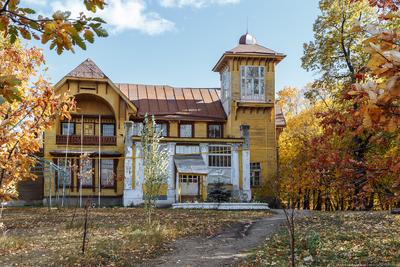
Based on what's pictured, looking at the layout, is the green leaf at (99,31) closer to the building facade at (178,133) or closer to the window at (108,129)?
the building facade at (178,133)

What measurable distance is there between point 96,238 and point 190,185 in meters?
16.4

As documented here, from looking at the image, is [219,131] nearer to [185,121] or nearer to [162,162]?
[185,121]

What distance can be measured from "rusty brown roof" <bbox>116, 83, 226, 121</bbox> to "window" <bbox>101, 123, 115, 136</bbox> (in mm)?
2211

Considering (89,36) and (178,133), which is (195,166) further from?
(89,36)

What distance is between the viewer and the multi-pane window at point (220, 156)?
29689 millimetres

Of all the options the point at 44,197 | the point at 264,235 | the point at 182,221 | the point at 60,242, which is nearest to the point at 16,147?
the point at 60,242

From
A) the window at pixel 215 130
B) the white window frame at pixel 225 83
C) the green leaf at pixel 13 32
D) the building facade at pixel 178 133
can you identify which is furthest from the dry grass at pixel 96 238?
the white window frame at pixel 225 83

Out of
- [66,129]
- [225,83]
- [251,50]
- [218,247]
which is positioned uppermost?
[251,50]

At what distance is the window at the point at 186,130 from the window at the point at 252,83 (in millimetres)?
4501

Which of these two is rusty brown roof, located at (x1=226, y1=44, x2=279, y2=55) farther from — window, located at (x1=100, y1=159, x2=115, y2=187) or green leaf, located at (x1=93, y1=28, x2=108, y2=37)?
green leaf, located at (x1=93, y1=28, x2=108, y2=37)

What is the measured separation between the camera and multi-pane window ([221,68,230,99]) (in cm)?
3395

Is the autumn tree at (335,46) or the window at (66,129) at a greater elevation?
the autumn tree at (335,46)

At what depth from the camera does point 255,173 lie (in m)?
33.3

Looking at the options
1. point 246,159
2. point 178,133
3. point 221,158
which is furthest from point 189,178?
point 178,133
